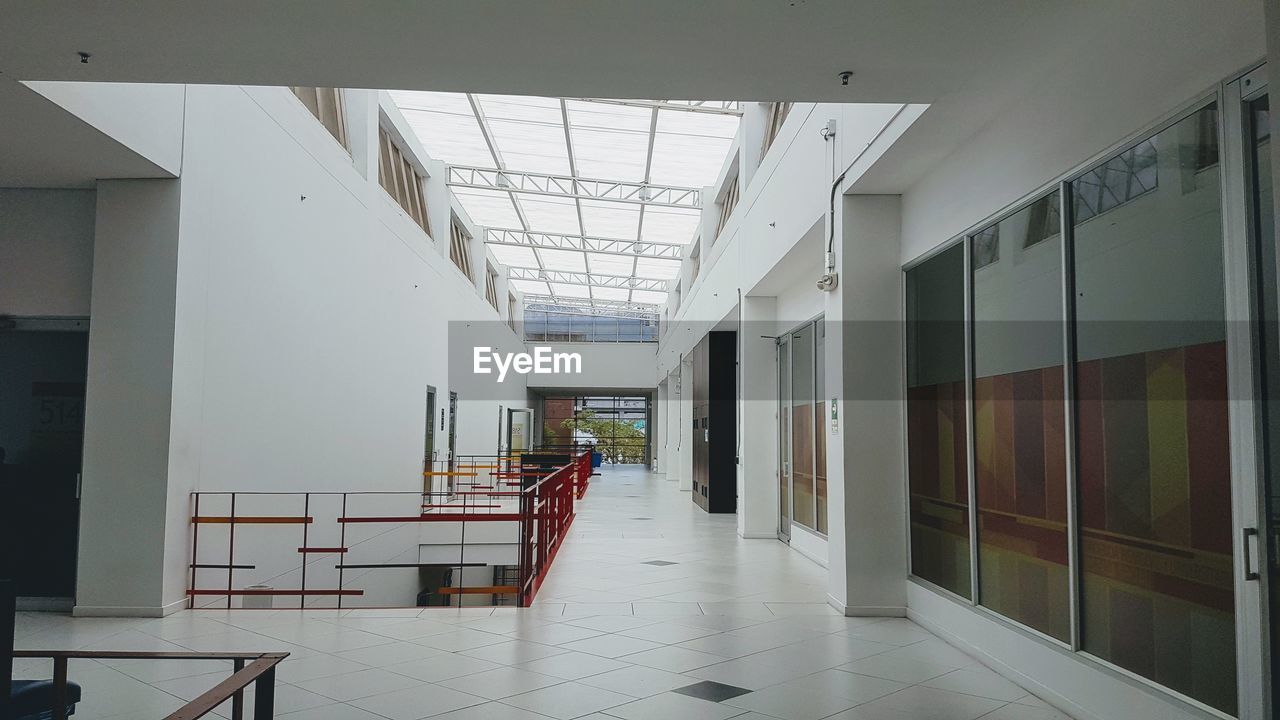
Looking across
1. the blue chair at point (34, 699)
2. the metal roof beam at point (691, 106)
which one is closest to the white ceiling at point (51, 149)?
the blue chair at point (34, 699)

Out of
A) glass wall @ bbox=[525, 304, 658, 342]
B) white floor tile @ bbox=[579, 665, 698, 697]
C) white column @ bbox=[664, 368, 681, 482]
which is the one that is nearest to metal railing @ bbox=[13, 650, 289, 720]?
white floor tile @ bbox=[579, 665, 698, 697]

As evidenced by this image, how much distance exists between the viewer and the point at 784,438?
31.7ft

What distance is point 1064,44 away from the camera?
360 cm

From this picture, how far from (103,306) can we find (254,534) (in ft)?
6.85

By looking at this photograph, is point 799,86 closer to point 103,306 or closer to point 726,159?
point 103,306

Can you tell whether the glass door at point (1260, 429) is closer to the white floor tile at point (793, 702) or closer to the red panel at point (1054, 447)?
the red panel at point (1054, 447)

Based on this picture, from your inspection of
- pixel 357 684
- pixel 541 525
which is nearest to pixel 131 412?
pixel 357 684

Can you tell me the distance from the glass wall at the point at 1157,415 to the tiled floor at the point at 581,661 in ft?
2.59

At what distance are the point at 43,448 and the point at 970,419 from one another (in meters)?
6.13

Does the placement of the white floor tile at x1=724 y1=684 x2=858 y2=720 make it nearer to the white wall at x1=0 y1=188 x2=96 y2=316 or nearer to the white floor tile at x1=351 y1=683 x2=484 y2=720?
the white floor tile at x1=351 y1=683 x2=484 y2=720

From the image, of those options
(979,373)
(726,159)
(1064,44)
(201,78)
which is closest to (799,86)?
(1064,44)

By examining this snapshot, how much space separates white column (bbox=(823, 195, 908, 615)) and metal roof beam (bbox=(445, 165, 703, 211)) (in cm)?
978

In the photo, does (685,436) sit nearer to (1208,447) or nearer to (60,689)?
(1208,447)

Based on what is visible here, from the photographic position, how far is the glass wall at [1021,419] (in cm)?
387
